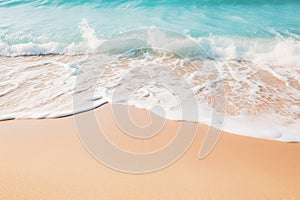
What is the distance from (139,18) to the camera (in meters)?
8.35

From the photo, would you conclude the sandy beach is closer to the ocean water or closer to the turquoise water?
the ocean water

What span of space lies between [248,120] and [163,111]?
42.8 inches

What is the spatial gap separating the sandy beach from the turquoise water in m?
4.41

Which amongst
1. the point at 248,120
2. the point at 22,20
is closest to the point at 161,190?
the point at 248,120

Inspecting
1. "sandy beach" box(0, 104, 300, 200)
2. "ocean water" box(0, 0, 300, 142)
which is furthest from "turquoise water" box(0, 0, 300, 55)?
"sandy beach" box(0, 104, 300, 200)

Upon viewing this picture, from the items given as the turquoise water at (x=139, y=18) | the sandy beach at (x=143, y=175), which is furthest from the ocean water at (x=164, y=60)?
the sandy beach at (x=143, y=175)

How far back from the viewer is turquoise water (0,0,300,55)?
6.88 meters

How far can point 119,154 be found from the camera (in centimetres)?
234

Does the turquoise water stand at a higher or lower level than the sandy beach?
higher

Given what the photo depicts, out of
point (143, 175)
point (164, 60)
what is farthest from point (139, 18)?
point (143, 175)

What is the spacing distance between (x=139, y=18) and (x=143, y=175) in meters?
7.24

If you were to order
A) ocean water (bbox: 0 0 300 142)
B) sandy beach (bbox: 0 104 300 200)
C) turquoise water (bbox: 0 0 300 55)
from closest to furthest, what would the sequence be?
sandy beach (bbox: 0 104 300 200), ocean water (bbox: 0 0 300 142), turquoise water (bbox: 0 0 300 55)

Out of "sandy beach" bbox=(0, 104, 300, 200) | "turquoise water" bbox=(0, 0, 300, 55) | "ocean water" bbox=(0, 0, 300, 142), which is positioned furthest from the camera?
"turquoise water" bbox=(0, 0, 300, 55)

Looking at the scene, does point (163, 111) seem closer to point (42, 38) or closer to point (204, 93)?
point (204, 93)
